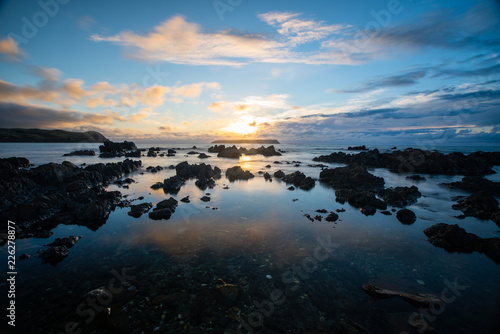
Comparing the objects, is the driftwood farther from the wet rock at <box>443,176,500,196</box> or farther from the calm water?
the wet rock at <box>443,176,500,196</box>

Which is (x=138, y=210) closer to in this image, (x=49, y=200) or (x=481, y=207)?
(x=49, y=200)

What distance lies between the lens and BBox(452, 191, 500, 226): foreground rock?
17078 mm

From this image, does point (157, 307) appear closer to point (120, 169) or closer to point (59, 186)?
point (59, 186)

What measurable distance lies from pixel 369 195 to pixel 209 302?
60.5 ft

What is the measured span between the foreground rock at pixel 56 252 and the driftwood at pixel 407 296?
1428 centimetres

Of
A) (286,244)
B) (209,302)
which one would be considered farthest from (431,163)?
(209,302)

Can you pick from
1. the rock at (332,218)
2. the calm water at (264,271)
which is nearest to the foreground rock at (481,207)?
the calm water at (264,271)

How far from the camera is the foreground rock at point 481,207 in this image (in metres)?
17.1

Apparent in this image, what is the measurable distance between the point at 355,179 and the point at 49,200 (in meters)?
33.4

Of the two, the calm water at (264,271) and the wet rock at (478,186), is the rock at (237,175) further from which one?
the wet rock at (478,186)

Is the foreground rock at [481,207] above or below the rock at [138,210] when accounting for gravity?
above

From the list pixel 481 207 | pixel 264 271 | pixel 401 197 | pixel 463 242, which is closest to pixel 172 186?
pixel 264 271

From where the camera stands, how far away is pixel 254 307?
7.69m

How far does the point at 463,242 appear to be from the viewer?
12.2 m
